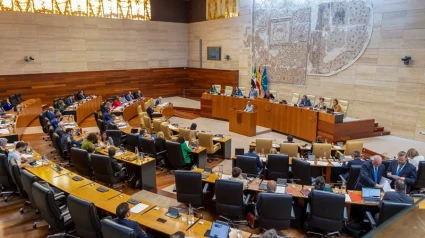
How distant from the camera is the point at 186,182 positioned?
6145 mm

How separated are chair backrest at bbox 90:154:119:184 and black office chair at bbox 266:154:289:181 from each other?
361cm

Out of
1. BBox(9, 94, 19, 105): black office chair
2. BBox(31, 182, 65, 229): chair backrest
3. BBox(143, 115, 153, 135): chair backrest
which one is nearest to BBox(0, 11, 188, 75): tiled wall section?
BBox(9, 94, 19, 105): black office chair

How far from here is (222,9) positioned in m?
19.3

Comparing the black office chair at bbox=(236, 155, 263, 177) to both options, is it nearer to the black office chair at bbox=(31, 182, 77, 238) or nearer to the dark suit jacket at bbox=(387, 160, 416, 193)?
the dark suit jacket at bbox=(387, 160, 416, 193)

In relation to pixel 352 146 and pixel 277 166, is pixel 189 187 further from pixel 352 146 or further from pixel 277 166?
pixel 352 146

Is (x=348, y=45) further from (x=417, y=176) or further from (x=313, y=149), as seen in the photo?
(x=417, y=176)

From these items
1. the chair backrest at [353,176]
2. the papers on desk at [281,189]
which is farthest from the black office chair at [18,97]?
the chair backrest at [353,176]

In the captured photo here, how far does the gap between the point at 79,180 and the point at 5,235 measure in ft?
4.93

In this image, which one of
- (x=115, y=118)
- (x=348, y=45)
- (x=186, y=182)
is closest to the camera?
(x=186, y=182)

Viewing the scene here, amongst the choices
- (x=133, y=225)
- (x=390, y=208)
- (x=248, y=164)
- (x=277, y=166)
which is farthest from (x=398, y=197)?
(x=133, y=225)

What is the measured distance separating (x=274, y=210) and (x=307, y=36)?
1153cm

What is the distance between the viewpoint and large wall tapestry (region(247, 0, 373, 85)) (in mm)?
12930

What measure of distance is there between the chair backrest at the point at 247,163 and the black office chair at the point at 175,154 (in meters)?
1.76

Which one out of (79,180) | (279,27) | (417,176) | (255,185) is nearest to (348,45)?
(279,27)
